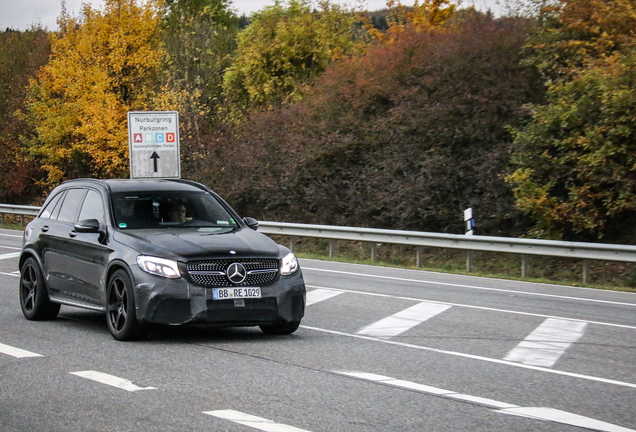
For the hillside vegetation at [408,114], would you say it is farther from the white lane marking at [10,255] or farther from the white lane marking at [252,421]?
the white lane marking at [252,421]

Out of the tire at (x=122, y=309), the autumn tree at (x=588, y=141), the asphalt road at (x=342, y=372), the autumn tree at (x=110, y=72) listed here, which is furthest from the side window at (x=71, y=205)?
the autumn tree at (x=110, y=72)

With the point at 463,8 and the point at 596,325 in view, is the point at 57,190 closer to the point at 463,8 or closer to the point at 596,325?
the point at 596,325

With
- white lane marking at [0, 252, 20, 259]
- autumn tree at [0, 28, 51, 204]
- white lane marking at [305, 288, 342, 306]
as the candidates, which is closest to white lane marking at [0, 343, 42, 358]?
white lane marking at [305, 288, 342, 306]

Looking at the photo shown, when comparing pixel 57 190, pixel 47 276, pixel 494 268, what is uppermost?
pixel 57 190

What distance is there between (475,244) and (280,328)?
35.0ft

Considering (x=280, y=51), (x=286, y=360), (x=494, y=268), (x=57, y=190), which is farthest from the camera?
(x=280, y=51)

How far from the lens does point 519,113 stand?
24.6 m

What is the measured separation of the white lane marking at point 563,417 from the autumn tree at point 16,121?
44657 millimetres

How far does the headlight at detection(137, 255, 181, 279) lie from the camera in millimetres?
9383

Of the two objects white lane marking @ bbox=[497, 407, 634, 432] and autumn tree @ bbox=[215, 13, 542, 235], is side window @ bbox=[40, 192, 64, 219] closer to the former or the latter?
white lane marking @ bbox=[497, 407, 634, 432]

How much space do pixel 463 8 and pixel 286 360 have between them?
941 inches

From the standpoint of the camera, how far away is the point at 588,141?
21.0 metres

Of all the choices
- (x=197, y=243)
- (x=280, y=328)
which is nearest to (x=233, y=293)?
(x=197, y=243)

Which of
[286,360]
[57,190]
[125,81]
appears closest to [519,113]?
[57,190]
